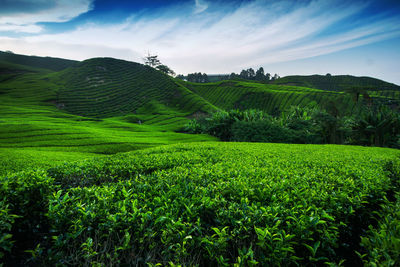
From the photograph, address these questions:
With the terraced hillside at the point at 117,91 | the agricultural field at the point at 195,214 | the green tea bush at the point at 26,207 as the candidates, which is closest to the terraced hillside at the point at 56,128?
the terraced hillside at the point at 117,91

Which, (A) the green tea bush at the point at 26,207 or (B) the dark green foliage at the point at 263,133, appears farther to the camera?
(B) the dark green foliage at the point at 263,133

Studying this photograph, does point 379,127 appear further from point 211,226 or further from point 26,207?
point 26,207

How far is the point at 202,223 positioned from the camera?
231 cm

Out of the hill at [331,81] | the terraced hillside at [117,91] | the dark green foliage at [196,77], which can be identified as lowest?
the terraced hillside at [117,91]

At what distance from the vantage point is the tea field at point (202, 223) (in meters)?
1.94

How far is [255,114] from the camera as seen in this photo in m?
20.7

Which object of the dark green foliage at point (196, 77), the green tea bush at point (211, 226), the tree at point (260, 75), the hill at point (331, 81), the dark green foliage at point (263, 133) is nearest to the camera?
the green tea bush at point (211, 226)

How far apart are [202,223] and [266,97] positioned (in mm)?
63233

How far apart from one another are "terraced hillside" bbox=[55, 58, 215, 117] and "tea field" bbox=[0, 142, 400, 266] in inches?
1674

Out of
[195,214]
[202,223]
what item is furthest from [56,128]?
[202,223]

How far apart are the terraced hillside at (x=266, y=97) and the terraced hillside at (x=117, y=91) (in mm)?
14284

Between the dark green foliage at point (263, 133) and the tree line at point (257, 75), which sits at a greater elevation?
the tree line at point (257, 75)

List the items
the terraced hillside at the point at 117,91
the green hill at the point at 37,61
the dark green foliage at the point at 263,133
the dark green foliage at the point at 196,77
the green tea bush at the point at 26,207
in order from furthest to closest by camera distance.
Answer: the dark green foliage at the point at 196,77, the green hill at the point at 37,61, the terraced hillside at the point at 117,91, the dark green foliage at the point at 263,133, the green tea bush at the point at 26,207

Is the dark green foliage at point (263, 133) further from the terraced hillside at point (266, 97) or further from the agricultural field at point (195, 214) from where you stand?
the terraced hillside at point (266, 97)
